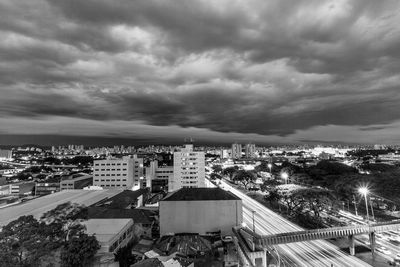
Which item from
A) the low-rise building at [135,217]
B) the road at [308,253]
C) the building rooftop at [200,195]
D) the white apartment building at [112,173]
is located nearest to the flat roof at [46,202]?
the low-rise building at [135,217]

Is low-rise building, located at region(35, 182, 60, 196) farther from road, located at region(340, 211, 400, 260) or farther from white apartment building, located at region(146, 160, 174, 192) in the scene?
road, located at region(340, 211, 400, 260)

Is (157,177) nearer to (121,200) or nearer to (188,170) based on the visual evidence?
(188,170)

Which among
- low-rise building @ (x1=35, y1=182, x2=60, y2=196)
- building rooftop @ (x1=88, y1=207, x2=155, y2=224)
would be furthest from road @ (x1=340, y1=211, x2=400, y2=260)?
low-rise building @ (x1=35, y1=182, x2=60, y2=196)

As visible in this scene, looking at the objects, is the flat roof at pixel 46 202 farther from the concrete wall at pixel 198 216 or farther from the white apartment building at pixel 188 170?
the concrete wall at pixel 198 216

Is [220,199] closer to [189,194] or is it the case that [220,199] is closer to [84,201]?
[189,194]

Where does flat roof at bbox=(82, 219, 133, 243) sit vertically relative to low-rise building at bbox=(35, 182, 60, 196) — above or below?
above
